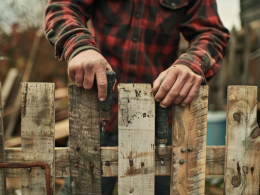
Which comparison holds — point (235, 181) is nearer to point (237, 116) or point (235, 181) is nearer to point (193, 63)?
point (237, 116)

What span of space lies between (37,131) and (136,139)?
1.71ft

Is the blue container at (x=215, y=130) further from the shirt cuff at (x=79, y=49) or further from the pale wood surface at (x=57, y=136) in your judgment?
the shirt cuff at (x=79, y=49)

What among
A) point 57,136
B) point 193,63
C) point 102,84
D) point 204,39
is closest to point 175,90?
point 193,63

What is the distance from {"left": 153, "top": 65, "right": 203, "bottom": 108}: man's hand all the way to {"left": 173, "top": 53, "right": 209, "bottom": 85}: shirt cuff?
6 cm

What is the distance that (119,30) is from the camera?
1.69 m

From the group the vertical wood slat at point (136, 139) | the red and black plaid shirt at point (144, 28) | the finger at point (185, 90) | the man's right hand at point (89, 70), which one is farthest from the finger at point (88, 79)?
the red and black plaid shirt at point (144, 28)

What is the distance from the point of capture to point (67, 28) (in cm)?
129

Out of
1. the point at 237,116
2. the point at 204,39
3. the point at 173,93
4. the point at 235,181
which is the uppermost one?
the point at 204,39

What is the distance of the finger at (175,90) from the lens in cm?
107

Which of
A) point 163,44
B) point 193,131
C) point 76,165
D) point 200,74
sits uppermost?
point 163,44

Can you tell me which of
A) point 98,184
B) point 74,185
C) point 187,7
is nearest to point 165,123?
point 98,184

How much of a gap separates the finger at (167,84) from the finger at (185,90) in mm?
62

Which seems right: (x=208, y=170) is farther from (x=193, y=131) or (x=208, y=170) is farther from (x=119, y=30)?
(x=119, y=30)

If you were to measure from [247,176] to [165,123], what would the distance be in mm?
586
